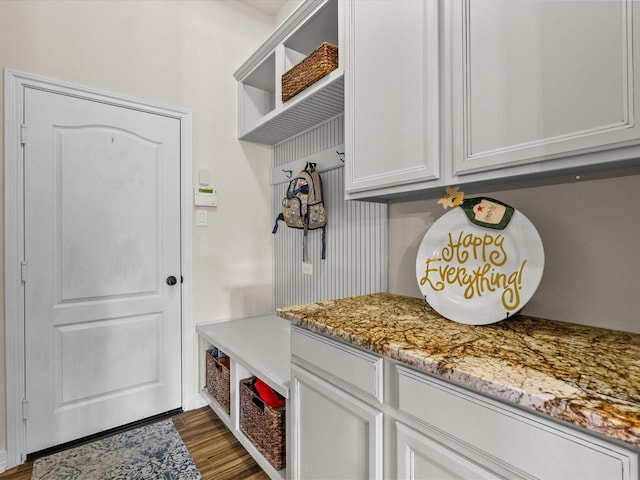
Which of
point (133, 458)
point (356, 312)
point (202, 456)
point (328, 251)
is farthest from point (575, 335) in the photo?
point (133, 458)

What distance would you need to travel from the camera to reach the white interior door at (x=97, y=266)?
1.83m

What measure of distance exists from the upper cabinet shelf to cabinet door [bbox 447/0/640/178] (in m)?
0.65

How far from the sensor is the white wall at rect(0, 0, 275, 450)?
1.84m

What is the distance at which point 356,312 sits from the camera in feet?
4.26

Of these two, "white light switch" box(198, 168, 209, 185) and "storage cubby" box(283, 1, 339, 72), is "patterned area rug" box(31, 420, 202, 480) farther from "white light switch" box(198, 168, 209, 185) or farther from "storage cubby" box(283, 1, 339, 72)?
"storage cubby" box(283, 1, 339, 72)

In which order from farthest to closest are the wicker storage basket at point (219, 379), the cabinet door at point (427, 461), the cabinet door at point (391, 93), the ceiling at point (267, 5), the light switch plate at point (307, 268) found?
1. the ceiling at point (267, 5)
2. the light switch plate at point (307, 268)
3. the wicker storage basket at point (219, 379)
4. the cabinet door at point (391, 93)
5. the cabinet door at point (427, 461)

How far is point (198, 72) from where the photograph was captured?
7.64ft

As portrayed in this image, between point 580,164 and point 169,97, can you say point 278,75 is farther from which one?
point 580,164

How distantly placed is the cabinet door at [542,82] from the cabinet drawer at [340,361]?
0.67m

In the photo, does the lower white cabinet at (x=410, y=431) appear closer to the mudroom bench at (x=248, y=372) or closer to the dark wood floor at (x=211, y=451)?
the mudroom bench at (x=248, y=372)

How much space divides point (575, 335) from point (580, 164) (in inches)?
19.6

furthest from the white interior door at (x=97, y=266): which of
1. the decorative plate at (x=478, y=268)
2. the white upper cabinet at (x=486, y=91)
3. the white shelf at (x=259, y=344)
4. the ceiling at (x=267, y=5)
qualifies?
the decorative plate at (x=478, y=268)

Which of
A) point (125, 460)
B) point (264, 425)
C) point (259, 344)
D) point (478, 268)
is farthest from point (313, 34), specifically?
point (125, 460)

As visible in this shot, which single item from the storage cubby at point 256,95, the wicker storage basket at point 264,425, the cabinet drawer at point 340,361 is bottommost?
the wicker storage basket at point 264,425
